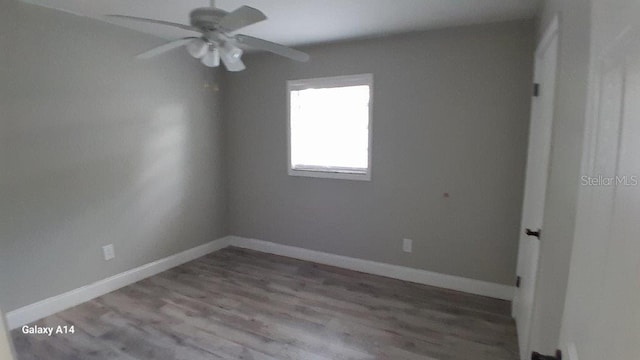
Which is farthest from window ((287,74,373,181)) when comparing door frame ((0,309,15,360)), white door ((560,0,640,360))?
door frame ((0,309,15,360))

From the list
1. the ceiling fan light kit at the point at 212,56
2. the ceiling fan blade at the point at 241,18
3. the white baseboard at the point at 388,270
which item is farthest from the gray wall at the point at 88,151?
the ceiling fan blade at the point at 241,18

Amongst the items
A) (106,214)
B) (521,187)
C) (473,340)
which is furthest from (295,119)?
(473,340)

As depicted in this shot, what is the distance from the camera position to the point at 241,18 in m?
1.55

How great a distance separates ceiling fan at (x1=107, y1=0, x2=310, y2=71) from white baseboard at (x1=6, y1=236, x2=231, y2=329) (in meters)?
2.16

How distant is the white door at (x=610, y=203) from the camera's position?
0.44 metres

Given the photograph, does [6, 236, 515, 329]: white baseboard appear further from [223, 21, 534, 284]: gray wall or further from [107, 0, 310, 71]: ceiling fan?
[107, 0, 310, 71]: ceiling fan

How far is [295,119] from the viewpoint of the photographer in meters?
3.64

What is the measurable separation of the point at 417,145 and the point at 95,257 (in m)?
3.09

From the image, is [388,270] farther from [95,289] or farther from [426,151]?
[95,289]

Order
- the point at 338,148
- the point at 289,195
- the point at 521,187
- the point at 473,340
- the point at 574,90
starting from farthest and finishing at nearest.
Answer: the point at 289,195 → the point at 338,148 → the point at 521,187 → the point at 473,340 → the point at 574,90

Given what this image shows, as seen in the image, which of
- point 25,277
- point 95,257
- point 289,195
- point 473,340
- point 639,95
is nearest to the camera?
point 639,95

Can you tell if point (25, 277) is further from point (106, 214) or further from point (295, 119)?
point (295, 119)

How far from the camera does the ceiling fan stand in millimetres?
1552

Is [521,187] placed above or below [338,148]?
below
